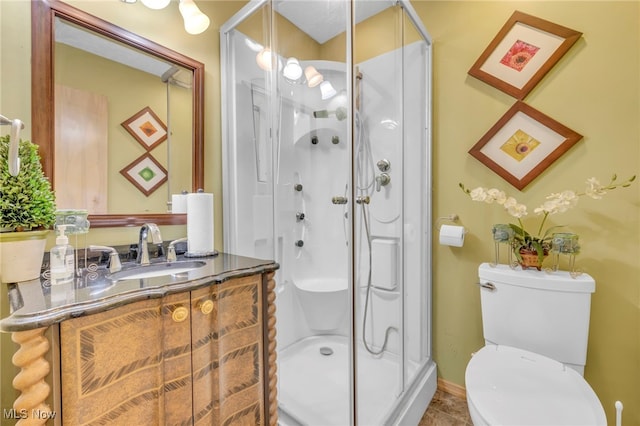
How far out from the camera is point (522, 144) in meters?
1.48

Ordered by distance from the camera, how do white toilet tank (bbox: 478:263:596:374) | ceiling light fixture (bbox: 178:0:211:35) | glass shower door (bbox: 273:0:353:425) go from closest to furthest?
white toilet tank (bbox: 478:263:596:374)
ceiling light fixture (bbox: 178:0:211:35)
glass shower door (bbox: 273:0:353:425)

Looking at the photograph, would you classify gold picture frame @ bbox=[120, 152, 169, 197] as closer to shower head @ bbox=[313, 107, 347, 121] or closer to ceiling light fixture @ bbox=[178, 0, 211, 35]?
ceiling light fixture @ bbox=[178, 0, 211, 35]

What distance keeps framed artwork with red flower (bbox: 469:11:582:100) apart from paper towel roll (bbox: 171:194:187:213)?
1720 millimetres

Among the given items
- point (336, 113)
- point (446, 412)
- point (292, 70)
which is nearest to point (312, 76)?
point (292, 70)

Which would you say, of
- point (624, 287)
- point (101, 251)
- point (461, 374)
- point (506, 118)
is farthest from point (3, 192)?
point (624, 287)

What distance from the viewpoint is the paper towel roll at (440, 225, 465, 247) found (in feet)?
5.16

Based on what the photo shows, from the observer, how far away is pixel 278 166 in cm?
161

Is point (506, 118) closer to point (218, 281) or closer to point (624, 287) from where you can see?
point (624, 287)

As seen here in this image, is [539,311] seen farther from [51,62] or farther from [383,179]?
[51,62]

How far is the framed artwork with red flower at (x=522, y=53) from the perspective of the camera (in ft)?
4.57

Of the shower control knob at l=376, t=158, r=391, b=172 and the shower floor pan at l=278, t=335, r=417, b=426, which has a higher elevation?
the shower control knob at l=376, t=158, r=391, b=172

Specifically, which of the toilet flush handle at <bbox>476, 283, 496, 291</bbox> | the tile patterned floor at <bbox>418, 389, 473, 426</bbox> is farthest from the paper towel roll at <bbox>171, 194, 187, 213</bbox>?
the tile patterned floor at <bbox>418, 389, 473, 426</bbox>

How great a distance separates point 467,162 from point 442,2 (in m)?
0.99

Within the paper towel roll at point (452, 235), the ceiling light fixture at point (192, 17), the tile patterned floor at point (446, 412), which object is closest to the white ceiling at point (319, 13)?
the ceiling light fixture at point (192, 17)
